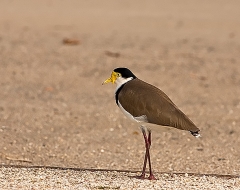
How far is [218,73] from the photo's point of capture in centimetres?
1314

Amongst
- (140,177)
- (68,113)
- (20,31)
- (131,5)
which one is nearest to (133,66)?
(68,113)

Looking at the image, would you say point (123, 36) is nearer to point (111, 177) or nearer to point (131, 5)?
point (131, 5)

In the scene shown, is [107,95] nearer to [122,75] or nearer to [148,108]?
[122,75]

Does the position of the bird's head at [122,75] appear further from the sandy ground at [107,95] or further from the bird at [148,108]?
the sandy ground at [107,95]

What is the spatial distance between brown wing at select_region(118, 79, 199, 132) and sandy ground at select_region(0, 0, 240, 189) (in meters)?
0.32

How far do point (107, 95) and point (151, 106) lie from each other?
5.52 metres

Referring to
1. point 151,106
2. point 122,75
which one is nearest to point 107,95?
Result: point 122,75

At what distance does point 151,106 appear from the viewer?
19.6 feet

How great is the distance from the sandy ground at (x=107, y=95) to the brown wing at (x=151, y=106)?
1.05 feet

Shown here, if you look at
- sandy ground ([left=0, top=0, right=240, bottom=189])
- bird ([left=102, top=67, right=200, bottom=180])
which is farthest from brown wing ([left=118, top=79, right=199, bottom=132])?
sandy ground ([left=0, top=0, right=240, bottom=189])

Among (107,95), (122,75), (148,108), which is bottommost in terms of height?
(148,108)

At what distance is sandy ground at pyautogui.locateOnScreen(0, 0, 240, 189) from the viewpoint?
643cm

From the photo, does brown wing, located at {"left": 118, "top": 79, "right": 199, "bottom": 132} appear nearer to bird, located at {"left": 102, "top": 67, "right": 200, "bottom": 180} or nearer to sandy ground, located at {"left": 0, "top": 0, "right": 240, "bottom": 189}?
bird, located at {"left": 102, "top": 67, "right": 200, "bottom": 180}

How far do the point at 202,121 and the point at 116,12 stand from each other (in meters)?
13.0
